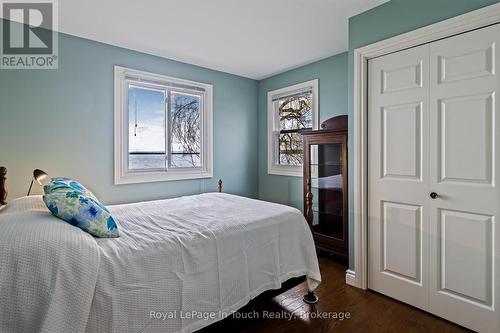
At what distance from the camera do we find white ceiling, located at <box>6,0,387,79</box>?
234cm

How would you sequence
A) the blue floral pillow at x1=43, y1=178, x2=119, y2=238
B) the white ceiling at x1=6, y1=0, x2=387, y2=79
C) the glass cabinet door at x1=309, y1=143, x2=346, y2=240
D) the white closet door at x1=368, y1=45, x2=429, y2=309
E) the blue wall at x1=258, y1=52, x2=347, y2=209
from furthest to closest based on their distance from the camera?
the blue wall at x1=258, y1=52, x2=347, y2=209 → the glass cabinet door at x1=309, y1=143, x2=346, y2=240 → the white ceiling at x1=6, y1=0, x2=387, y2=79 → the white closet door at x1=368, y1=45, x2=429, y2=309 → the blue floral pillow at x1=43, y1=178, x2=119, y2=238

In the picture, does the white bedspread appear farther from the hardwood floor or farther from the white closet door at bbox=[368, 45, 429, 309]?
the white closet door at bbox=[368, 45, 429, 309]

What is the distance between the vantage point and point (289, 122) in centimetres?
419

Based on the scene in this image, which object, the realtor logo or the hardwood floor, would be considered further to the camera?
the realtor logo

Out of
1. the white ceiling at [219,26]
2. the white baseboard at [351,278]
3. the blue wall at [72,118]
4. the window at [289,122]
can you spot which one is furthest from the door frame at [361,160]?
the blue wall at [72,118]

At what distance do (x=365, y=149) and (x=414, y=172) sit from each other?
1.51 ft

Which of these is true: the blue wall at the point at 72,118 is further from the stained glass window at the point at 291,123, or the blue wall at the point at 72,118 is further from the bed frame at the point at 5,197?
the stained glass window at the point at 291,123

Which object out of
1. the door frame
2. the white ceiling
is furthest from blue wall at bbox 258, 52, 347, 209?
the door frame

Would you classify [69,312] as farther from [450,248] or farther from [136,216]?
[450,248]

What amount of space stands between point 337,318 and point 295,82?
10.4 ft

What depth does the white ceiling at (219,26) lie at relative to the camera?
2.34 m

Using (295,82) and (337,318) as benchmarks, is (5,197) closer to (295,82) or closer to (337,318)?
(337,318)

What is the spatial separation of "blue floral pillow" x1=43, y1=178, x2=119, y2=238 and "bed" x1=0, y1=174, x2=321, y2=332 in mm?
66

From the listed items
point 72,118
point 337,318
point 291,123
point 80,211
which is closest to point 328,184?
point 291,123
